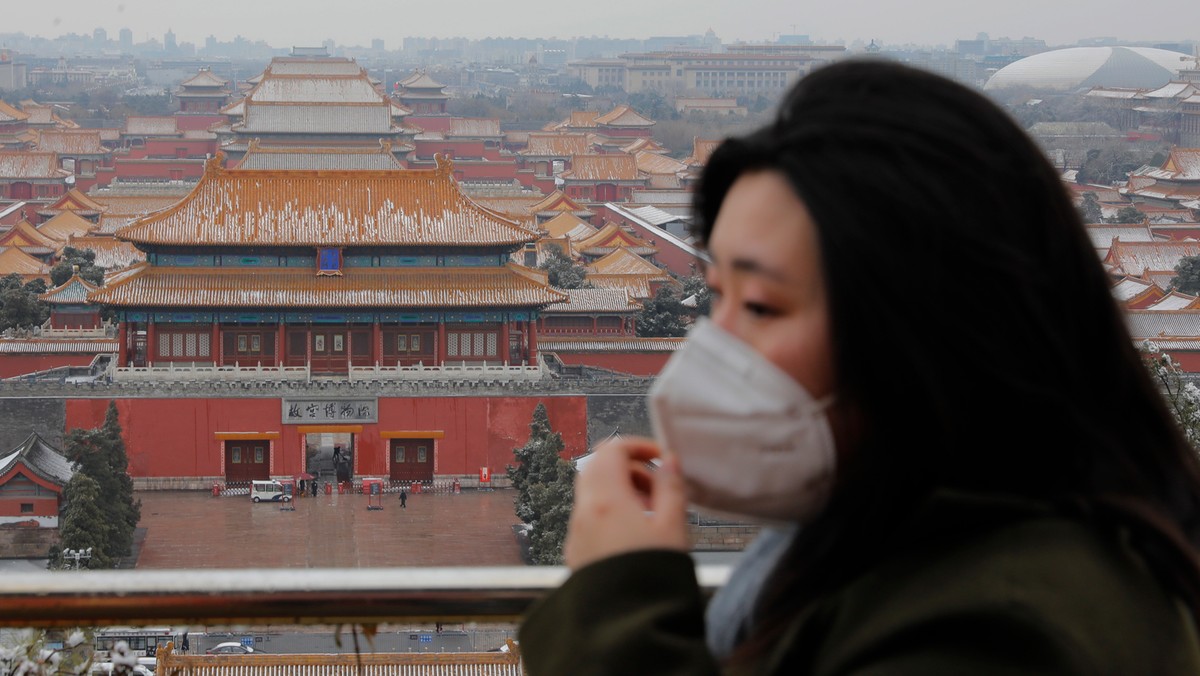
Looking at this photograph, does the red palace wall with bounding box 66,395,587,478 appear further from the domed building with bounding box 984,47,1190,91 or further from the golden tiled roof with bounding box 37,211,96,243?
the domed building with bounding box 984,47,1190,91

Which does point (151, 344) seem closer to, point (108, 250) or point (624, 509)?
point (108, 250)

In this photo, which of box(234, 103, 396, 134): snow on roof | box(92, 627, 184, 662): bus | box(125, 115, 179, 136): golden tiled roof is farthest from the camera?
box(125, 115, 179, 136): golden tiled roof

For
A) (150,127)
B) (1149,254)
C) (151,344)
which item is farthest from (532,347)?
(150,127)

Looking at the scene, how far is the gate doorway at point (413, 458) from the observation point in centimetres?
1534

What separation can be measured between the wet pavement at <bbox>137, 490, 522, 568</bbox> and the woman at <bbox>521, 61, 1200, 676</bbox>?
11563mm

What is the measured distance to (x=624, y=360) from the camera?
18.3m

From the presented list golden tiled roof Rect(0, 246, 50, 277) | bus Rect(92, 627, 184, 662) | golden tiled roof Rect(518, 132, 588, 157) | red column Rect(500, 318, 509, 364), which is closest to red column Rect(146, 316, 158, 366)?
red column Rect(500, 318, 509, 364)

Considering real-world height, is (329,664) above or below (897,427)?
below

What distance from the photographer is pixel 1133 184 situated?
120 feet

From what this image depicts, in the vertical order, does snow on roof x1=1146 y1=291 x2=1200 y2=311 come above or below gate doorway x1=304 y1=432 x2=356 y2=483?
above

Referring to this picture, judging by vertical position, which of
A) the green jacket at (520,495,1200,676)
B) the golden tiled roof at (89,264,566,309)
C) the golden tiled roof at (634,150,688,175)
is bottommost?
the golden tiled roof at (634,150,688,175)

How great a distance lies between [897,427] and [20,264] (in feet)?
78.1

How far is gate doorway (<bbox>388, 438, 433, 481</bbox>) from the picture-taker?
1534 cm

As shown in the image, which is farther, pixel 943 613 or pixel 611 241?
pixel 611 241
